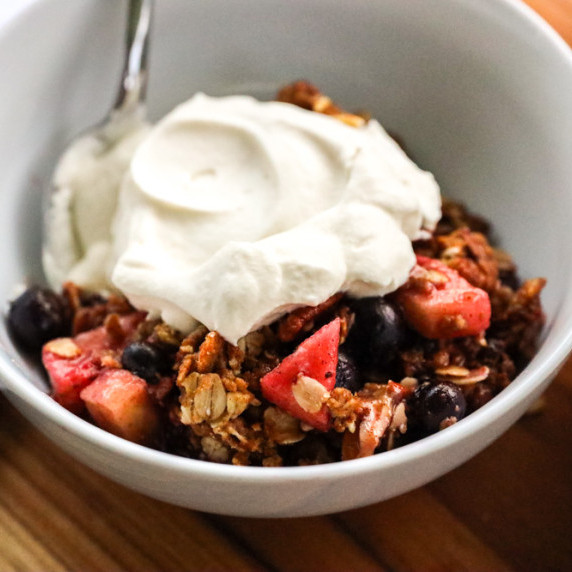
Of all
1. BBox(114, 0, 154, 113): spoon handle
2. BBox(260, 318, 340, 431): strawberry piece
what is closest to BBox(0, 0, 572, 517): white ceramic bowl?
BBox(114, 0, 154, 113): spoon handle

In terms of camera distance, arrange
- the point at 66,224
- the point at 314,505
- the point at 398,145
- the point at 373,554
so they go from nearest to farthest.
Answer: the point at 314,505
the point at 373,554
the point at 66,224
the point at 398,145

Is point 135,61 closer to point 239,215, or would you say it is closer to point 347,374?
point 239,215

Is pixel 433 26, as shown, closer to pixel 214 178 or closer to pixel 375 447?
pixel 214 178

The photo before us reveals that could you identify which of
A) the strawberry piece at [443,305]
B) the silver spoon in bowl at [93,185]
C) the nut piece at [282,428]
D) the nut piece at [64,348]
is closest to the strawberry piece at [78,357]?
the nut piece at [64,348]

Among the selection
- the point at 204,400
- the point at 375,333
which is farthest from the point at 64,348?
the point at 375,333

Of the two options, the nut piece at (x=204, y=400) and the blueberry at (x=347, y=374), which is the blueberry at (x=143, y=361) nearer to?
the nut piece at (x=204, y=400)

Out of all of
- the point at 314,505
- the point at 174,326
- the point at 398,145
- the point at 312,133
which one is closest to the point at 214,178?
the point at 312,133
